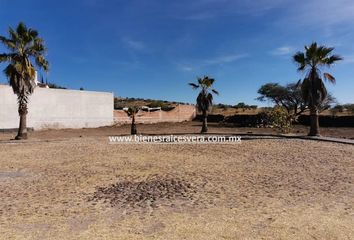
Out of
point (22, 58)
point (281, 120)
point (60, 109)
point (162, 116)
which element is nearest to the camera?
point (22, 58)

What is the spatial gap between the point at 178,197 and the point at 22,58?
18.7 meters

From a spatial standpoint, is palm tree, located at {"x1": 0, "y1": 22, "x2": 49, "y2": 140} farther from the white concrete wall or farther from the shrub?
the shrub

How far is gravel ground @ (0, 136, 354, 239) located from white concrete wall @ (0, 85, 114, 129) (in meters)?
17.8

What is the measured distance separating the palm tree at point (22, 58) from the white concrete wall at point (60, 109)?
8.78 m

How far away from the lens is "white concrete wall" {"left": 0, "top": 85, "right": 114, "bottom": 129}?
30391 mm

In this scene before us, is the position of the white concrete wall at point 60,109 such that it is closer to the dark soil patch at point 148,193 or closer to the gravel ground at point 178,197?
the gravel ground at point 178,197

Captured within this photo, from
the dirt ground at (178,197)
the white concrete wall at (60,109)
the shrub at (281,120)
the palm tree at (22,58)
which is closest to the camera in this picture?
the dirt ground at (178,197)

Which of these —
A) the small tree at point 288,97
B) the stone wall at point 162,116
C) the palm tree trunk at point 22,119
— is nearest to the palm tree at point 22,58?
the palm tree trunk at point 22,119

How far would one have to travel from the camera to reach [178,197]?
8070mm

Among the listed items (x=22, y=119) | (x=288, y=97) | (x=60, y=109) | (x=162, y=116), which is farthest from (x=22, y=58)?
(x=288, y=97)

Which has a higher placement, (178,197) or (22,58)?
(22,58)

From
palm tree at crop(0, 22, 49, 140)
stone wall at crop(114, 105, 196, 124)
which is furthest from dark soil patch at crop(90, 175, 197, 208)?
stone wall at crop(114, 105, 196, 124)

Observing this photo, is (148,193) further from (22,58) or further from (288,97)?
(288,97)

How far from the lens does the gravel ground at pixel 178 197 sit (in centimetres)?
576
